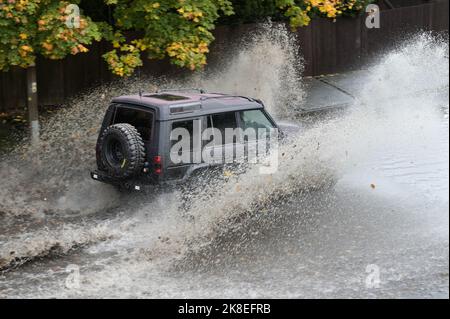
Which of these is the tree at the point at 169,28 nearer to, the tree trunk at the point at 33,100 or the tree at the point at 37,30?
the tree at the point at 37,30

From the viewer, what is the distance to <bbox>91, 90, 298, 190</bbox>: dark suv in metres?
9.91

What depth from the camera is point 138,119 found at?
10.3m

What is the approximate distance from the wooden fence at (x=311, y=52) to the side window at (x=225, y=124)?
8524 mm

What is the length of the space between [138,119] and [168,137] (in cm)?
64

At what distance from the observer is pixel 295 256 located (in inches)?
350

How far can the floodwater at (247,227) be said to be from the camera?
8039mm

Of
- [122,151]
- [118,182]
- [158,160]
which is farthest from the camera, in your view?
Result: [118,182]

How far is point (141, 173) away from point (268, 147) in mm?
2073

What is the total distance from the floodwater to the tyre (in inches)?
23.8

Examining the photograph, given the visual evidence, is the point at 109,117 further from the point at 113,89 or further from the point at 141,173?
the point at 113,89

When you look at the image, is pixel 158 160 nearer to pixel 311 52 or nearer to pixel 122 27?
pixel 122 27

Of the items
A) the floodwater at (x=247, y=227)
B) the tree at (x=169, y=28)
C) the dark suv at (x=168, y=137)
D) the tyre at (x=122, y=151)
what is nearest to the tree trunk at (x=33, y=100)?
the floodwater at (x=247, y=227)

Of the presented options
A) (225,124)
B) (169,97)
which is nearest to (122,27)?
(169,97)

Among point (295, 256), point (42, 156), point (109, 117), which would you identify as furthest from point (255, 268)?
point (42, 156)
